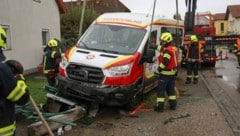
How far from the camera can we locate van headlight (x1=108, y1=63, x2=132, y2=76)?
8542 millimetres

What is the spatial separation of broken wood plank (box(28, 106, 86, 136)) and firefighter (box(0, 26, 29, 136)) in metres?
2.85

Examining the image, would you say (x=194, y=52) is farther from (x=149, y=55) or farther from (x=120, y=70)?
(x=120, y=70)

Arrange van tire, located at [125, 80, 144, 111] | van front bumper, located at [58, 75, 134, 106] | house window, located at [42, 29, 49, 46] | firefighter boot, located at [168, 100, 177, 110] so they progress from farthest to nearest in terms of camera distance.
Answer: house window, located at [42, 29, 49, 46], firefighter boot, located at [168, 100, 177, 110], van tire, located at [125, 80, 144, 111], van front bumper, located at [58, 75, 134, 106]

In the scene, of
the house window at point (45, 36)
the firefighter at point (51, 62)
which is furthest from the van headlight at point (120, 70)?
the house window at point (45, 36)

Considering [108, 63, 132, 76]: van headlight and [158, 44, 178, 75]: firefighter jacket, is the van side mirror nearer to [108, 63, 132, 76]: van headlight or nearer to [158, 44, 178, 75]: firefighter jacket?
[158, 44, 178, 75]: firefighter jacket

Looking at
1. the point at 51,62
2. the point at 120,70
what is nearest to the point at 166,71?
the point at 120,70

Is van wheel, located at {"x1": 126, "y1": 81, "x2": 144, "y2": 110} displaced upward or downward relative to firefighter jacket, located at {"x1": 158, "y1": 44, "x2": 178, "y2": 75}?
downward

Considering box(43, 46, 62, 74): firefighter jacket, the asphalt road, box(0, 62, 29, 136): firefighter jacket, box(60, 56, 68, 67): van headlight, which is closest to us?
box(0, 62, 29, 136): firefighter jacket

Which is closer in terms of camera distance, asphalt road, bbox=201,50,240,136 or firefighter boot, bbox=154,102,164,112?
asphalt road, bbox=201,50,240,136

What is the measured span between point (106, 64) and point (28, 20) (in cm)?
1040

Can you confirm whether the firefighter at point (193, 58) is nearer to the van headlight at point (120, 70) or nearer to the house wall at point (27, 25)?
the van headlight at point (120, 70)

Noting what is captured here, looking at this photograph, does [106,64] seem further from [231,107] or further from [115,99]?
[231,107]

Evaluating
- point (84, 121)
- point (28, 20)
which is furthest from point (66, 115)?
point (28, 20)

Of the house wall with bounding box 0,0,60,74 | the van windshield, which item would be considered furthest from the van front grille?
the house wall with bounding box 0,0,60,74
